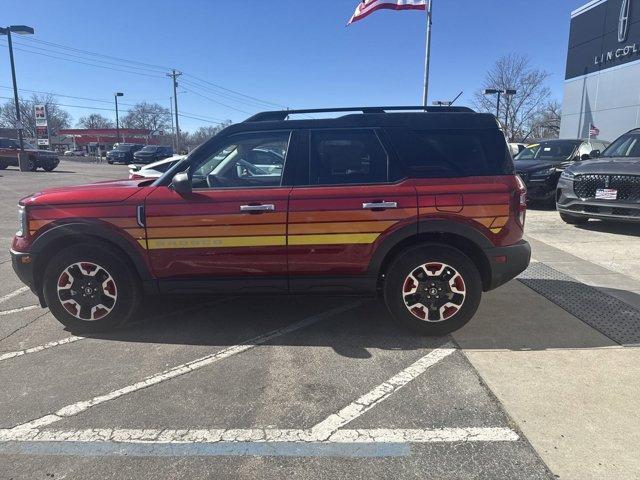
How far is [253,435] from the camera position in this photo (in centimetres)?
278

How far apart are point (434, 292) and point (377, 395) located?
118 centimetres

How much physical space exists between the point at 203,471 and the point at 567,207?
8426 millimetres

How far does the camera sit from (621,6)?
23.3 m

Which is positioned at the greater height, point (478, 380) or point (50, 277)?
point (50, 277)

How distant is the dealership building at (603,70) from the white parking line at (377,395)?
2289 centimetres

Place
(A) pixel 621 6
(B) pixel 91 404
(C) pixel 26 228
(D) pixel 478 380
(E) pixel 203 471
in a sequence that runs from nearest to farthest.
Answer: (E) pixel 203 471
(B) pixel 91 404
(D) pixel 478 380
(C) pixel 26 228
(A) pixel 621 6

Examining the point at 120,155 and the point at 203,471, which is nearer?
the point at 203,471

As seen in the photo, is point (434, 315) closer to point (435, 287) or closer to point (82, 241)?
point (435, 287)

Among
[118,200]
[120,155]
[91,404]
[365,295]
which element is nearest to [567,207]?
[365,295]

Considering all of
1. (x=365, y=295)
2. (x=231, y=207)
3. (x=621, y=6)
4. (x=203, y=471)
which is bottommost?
(x=203, y=471)

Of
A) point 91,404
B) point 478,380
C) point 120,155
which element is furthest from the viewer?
point 120,155

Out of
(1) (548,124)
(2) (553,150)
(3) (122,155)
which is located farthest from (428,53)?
(1) (548,124)

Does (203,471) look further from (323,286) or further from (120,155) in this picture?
(120,155)

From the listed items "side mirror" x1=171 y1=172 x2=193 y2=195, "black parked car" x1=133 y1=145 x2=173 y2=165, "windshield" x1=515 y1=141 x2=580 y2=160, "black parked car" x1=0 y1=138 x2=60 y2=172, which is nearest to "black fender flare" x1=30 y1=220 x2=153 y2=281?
"side mirror" x1=171 y1=172 x2=193 y2=195
